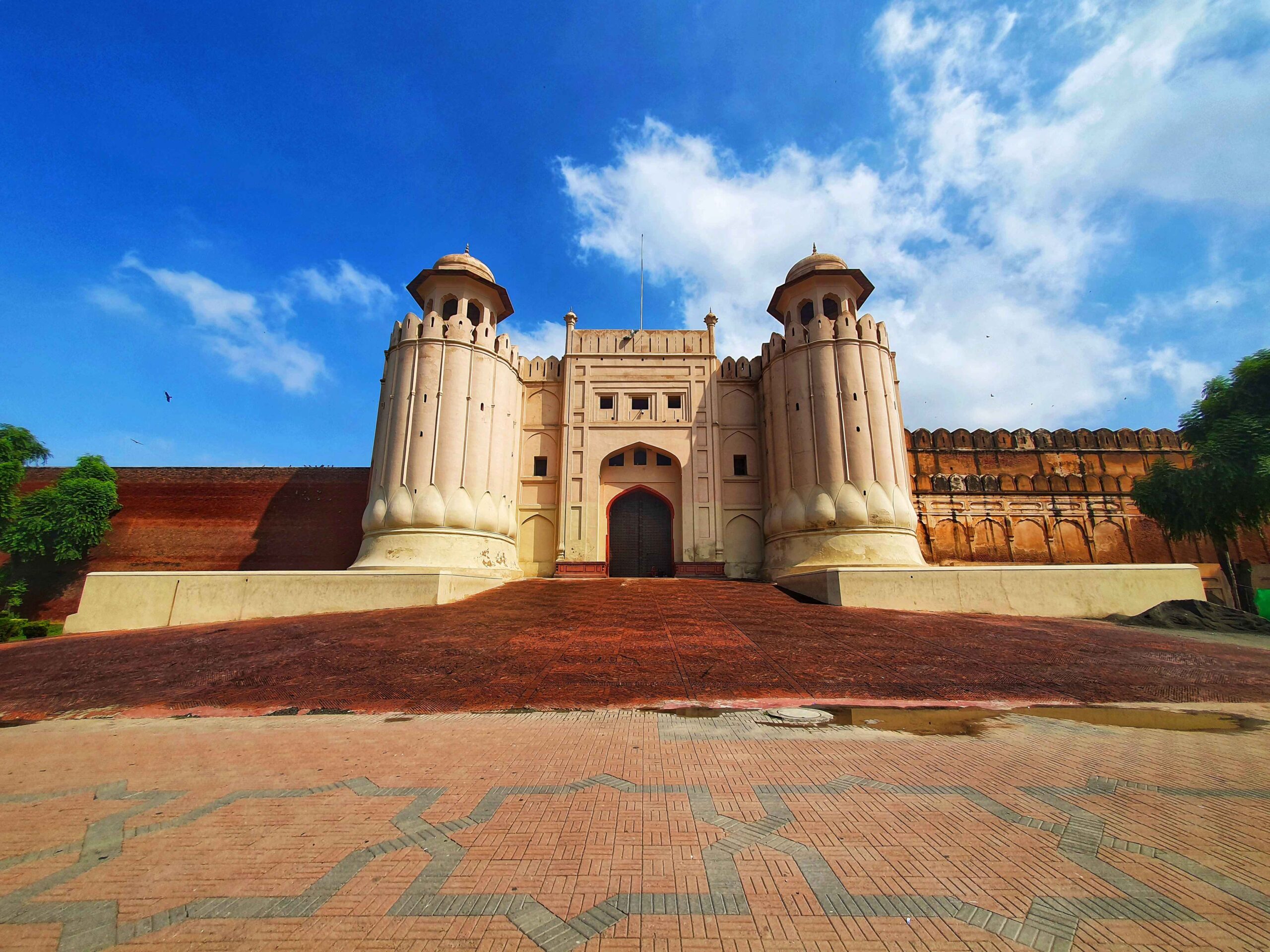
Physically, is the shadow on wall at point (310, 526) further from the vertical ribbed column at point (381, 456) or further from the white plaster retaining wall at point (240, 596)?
the white plaster retaining wall at point (240, 596)

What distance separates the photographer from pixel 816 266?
19.3 meters

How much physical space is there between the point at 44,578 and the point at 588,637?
24.1 metres

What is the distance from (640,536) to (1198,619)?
14370 millimetres

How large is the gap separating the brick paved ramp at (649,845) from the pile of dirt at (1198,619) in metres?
9.62

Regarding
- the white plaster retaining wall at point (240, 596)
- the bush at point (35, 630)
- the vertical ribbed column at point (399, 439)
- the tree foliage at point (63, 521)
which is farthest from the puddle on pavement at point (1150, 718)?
the tree foliage at point (63, 521)

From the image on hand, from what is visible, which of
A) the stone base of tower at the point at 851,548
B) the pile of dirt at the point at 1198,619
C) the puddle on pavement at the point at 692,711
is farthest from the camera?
the stone base of tower at the point at 851,548

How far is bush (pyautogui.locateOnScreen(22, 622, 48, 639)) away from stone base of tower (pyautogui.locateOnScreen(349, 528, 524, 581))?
35.9 feet

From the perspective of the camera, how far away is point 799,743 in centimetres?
442

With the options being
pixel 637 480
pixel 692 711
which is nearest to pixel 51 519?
pixel 637 480

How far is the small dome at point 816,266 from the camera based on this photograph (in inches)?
750

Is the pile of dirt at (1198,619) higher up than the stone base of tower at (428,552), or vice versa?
the stone base of tower at (428,552)

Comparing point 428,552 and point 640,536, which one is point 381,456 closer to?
point 428,552

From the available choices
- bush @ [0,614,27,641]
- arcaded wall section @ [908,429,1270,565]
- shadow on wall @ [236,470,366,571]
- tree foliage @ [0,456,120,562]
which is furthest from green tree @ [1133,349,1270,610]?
tree foliage @ [0,456,120,562]

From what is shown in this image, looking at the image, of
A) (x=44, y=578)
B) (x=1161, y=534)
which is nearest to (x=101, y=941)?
(x=44, y=578)
